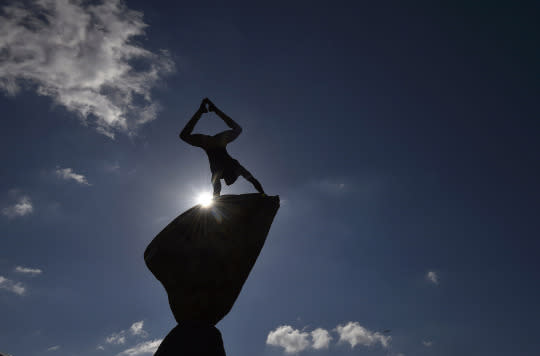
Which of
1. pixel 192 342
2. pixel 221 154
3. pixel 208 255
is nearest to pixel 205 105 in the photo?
pixel 221 154

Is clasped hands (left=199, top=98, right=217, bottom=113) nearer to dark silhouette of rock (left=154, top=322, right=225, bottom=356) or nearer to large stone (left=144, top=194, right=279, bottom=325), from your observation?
large stone (left=144, top=194, right=279, bottom=325)

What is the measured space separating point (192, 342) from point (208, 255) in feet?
5.97

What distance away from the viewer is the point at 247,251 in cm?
895

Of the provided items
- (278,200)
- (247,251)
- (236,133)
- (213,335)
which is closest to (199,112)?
(236,133)

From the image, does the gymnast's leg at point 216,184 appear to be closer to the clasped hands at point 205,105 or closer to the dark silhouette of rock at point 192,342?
the clasped hands at point 205,105

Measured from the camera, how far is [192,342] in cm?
762

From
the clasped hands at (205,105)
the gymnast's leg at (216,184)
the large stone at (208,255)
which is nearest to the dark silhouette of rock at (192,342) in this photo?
the large stone at (208,255)

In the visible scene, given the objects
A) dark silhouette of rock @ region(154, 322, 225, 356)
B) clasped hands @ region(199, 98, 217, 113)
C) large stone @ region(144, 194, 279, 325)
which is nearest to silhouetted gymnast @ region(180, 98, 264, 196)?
clasped hands @ region(199, 98, 217, 113)

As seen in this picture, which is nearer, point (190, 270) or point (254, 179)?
point (190, 270)

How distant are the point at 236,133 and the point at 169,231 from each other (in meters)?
3.40

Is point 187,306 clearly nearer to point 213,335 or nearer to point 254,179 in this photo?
point 213,335

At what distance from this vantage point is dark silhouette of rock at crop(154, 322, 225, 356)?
24.6 feet

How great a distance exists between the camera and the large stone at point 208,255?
813cm

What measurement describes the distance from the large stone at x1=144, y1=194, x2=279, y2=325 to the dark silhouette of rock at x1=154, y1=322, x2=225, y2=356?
0.67ft
